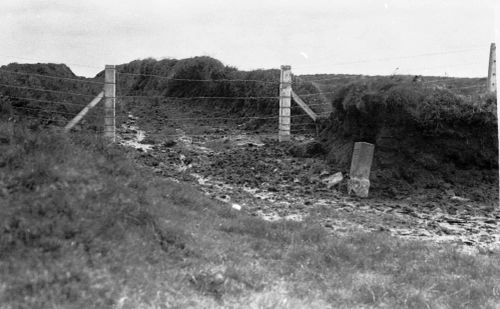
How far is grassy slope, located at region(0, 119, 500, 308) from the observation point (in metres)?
4.79

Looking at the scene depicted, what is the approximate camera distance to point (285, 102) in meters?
15.8

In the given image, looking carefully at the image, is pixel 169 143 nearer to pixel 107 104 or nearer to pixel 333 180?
pixel 107 104

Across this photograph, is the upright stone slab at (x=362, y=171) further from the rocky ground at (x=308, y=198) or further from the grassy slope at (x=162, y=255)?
the grassy slope at (x=162, y=255)

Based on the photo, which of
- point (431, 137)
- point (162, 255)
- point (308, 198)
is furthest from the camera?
point (431, 137)

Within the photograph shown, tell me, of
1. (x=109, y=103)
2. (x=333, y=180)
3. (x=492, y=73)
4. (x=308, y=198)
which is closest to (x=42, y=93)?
(x=109, y=103)

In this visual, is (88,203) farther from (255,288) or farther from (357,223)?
(357,223)

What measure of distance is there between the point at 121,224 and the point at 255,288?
1.51m

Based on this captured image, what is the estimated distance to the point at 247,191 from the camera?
400 inches

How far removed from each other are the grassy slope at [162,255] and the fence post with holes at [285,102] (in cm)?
858

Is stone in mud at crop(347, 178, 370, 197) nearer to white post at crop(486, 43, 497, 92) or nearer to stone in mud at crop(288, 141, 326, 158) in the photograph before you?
stone in mud at crop(288, 141, 326, 158)

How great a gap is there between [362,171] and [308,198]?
3.86ft

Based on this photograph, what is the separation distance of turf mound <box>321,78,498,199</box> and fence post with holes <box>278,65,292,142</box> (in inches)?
162

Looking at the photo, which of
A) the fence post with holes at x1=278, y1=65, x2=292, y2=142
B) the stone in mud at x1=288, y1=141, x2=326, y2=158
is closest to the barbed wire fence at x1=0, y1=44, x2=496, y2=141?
the fence post with holes at x1=278, y1=65, x2=292, y2=142

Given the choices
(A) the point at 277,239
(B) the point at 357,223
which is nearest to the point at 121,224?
(A) the point at 277,239
